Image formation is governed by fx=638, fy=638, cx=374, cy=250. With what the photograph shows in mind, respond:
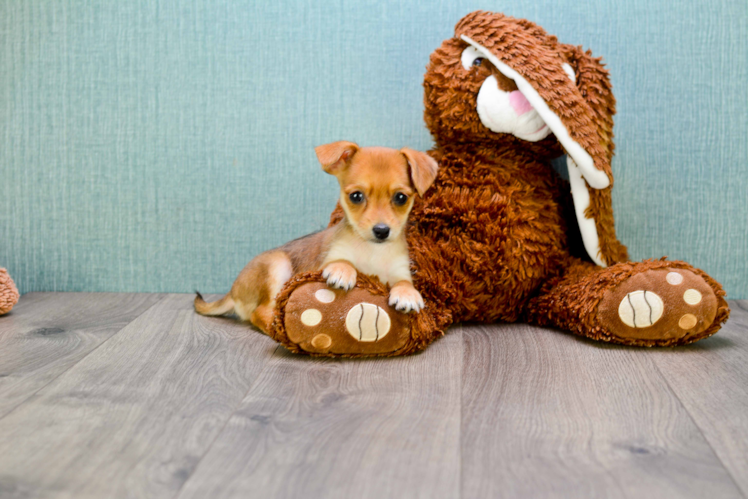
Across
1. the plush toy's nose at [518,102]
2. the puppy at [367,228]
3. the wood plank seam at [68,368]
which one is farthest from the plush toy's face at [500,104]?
the wood plank seam at [68,368]

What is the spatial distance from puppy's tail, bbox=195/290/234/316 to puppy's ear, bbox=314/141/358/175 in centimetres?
63

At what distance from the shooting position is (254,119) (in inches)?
91.5

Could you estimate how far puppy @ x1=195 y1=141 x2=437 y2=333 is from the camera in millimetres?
1609

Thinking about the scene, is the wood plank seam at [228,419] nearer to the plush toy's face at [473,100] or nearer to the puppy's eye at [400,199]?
the puppy's eye at [400,199]

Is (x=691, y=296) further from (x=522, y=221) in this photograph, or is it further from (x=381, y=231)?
(x=381, y=231)

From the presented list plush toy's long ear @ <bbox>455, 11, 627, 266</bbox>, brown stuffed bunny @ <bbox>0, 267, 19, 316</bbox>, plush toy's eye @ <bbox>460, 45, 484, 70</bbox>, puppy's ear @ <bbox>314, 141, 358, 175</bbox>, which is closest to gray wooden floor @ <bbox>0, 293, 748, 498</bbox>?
brown stuffed bunny @ <bbox>0, 267, 19, 316</bbox>

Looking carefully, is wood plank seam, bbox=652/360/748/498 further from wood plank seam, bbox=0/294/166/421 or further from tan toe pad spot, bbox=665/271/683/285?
wood plank seam, bbox=0/294/166/421

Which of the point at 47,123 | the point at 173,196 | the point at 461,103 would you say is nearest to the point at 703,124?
the point at 461,103

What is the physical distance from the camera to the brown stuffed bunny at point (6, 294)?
2.09 metres

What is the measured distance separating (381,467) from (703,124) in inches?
73.0

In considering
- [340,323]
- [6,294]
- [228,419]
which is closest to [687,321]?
[340,323]

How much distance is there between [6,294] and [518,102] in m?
1.75

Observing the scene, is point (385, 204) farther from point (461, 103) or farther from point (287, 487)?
point (287, 487)

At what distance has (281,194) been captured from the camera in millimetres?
2354
